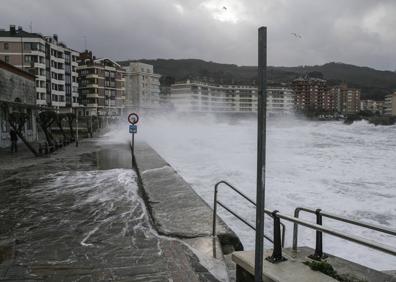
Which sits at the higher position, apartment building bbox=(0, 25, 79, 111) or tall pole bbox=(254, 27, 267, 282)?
apartment building bbox=(0, 25, 79, 111)

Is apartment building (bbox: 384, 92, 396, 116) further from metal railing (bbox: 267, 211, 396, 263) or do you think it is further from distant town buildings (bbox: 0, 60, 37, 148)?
metal railing (bbox: 267, 211, 396, 263)

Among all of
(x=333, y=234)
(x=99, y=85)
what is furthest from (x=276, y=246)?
(x=99, y=85)

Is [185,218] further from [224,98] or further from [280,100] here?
[280,100]

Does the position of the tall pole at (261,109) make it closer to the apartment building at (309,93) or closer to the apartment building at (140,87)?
the apartment building at (140,87)

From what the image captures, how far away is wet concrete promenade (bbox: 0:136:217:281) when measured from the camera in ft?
14.7

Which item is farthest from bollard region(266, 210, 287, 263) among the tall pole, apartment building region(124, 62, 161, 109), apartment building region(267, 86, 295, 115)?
apartment building region(267, 86, 295, 115)

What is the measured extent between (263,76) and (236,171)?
14598 millimetres

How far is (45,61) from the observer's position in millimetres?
65688

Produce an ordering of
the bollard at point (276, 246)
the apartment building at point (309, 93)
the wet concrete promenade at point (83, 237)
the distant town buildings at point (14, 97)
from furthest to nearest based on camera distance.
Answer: the apartment building at point (309, 93), the distant town buildings at point (14, 97), the wet concrete promenade at point (83, 237), the bollard at point (276, 246)

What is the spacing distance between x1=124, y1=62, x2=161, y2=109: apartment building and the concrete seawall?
109787 millimetres

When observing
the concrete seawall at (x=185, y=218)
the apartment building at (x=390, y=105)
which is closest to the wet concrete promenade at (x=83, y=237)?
the concrete seawall at (x=185, y=218)

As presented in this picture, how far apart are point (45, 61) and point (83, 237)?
66.2 meters

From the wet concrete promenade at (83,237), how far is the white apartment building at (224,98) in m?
128

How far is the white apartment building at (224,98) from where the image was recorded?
146m
